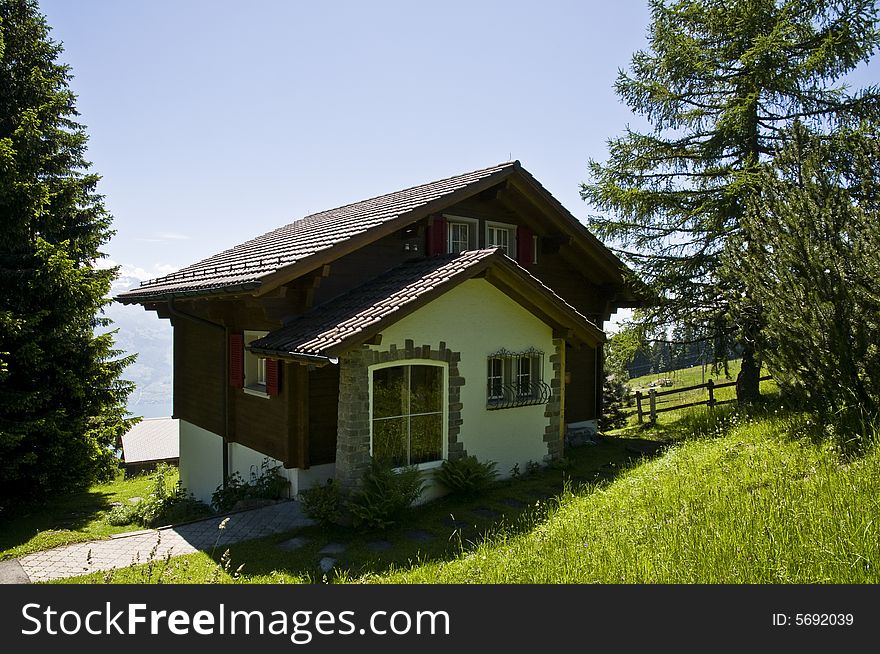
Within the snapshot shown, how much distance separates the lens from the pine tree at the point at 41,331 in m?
10.8

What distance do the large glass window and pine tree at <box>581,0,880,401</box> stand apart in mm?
6978

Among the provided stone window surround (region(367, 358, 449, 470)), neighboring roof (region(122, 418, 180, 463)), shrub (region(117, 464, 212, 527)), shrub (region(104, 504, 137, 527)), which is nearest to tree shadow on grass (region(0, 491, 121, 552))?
shrub (region(104, 504, 137, 527))

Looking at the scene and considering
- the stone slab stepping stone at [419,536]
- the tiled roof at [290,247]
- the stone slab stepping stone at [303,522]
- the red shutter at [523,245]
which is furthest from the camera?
the red shutter at [523,245]

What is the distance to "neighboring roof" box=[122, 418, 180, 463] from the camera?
3269cm

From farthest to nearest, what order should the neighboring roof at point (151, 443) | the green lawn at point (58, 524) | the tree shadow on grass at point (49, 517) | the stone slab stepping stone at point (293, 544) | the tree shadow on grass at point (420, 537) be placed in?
1. the neighboring roof at point (151, 443)
2. the tree shadow on grass at point (49, 517)
3. the green lawn at point (58, 524)
4. the stone slab stepping stone at point (293, 544)
5. the tree shadow on grass at point (420, 537)

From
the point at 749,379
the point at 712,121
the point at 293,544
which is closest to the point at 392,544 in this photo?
the point at 293,544

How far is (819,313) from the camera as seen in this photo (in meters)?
8.64

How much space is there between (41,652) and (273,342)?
17.9 ft

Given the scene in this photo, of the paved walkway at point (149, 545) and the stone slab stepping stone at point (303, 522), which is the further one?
the stone slab stepping stone at point (303, 522)

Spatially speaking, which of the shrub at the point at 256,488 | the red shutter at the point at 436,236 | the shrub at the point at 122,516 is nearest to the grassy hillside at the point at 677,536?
the shrub at the point at 256,488

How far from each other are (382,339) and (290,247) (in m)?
3.41

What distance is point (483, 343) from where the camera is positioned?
10594 mm

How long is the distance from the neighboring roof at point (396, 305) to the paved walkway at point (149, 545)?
8.41 feet

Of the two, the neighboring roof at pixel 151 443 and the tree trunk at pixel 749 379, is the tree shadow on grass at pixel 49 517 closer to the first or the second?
the tree trunk at pixel 749 379
